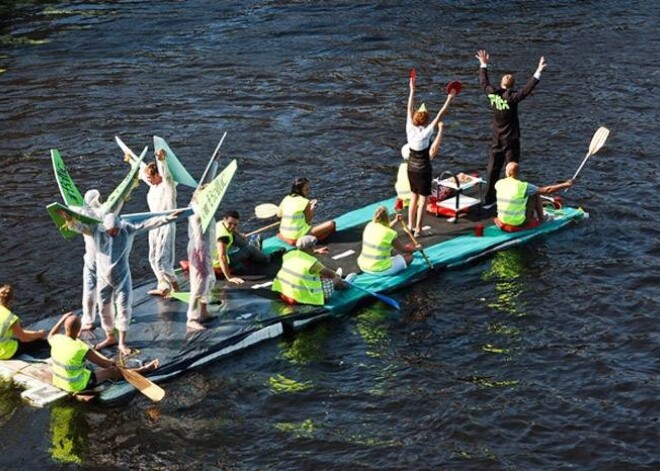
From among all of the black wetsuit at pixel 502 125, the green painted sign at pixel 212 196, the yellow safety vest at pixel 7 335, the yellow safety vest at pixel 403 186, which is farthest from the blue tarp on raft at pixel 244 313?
the green painted sign at pixel 212 196

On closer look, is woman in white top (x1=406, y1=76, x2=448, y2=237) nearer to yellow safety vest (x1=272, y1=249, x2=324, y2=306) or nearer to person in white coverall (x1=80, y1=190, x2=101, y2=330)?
yellow safety vest (x1=272, y1=249, x2=324, y2=306)

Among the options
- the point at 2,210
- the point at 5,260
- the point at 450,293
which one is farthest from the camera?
the point at 2,210

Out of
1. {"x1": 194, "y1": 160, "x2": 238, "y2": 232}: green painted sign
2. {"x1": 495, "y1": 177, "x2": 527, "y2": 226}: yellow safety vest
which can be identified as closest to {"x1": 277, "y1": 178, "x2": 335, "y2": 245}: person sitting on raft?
{"x1": 194, "y1": 160, "x2": 238, "y2": 232}: green painted sign

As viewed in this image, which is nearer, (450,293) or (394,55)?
(450,293)

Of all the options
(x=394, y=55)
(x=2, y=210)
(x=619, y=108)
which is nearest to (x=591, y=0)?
(x=394, y=55)

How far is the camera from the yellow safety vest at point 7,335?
605 inches

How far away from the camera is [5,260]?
20219 millimetres

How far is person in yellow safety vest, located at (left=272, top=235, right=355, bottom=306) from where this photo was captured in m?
16.7

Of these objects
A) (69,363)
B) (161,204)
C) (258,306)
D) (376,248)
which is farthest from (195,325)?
(376,248)

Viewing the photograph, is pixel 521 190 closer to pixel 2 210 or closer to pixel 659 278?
pixel 659 278

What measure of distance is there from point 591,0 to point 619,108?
40.0 feet

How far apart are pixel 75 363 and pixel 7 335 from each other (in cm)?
164

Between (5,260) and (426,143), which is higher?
(426,143)

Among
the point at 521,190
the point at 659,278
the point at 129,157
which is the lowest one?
the point at 659,278
